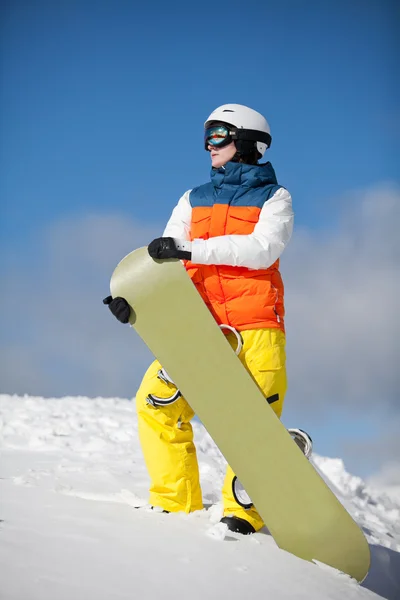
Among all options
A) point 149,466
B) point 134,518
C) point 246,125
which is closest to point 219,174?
point 246,125

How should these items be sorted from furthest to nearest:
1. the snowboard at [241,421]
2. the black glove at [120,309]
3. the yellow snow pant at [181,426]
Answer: the yellow snow pant at [181,426]
the black glove at [120,309]
the snowboard at [241,421]

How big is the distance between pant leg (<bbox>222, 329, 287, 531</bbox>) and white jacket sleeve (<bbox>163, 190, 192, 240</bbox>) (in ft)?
2.41

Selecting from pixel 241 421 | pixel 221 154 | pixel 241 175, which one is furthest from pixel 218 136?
pixel 241 421

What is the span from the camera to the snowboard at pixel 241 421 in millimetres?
3396

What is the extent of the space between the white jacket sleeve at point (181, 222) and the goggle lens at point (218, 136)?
33cm

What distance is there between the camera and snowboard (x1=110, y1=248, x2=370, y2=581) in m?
3.40

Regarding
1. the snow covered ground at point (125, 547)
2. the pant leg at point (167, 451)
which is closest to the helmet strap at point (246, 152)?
the pant leg at point (167, 451)

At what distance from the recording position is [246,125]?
12.6ft

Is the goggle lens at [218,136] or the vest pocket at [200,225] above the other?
the goggle lens at [218,136]

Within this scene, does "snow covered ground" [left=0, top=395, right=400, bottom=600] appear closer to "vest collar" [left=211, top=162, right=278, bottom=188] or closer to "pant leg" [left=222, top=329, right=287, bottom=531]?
"pant leg" [left=222, top=329, right=287, bottom=531]

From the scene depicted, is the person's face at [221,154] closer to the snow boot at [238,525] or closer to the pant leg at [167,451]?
the pant leg at [167,451]

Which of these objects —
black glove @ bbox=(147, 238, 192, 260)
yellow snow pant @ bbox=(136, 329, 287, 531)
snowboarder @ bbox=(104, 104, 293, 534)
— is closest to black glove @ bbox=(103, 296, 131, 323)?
snowboarder @ bbox=(104, 104, 293, 534)

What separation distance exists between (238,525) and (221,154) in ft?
6.92

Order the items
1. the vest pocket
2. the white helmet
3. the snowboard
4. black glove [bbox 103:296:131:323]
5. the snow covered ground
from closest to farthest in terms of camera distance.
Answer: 1. the snow covered ground
2. the snowboard
3. black glove [bbox 103:296:131:323]
4. the vest pocket
5. the white helmet
